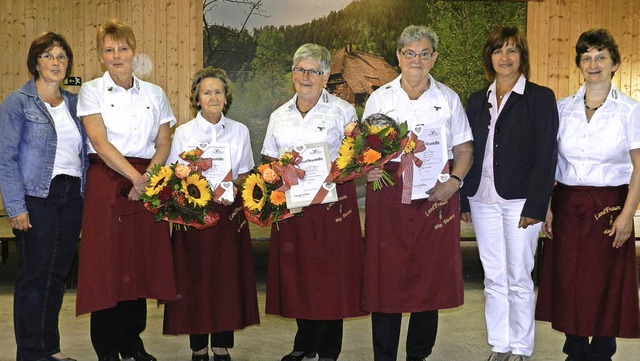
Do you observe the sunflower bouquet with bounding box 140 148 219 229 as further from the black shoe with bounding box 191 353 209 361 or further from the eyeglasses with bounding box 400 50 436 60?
the eyeglasses with bounding box 400 50 436 60

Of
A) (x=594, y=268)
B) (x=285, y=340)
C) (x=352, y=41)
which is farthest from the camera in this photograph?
(x=352, y=41)

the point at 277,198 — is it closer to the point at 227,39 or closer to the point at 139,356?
the point at 139,356

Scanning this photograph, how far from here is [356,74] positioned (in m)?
9.12

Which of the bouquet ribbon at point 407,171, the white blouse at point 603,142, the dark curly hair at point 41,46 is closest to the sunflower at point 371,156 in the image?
the bouquet ribbon at point 407,171

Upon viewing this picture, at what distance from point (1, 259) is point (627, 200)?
6.30m

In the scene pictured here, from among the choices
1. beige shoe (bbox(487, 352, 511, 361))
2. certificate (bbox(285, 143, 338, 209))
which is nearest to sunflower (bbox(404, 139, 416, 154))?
certificate (bbox(285, 143, 338, 209))

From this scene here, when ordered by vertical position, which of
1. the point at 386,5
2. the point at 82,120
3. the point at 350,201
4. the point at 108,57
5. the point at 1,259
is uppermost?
the point at 386,5

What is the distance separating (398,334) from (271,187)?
96cm

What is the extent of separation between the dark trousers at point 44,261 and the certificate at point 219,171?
66 cm

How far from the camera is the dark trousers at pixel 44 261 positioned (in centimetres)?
364

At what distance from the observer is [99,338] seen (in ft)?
12.7

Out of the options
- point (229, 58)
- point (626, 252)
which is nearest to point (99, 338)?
point (626, 252)

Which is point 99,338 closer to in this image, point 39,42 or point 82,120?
point 82,120

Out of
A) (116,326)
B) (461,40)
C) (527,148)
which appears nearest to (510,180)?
(527,148)
